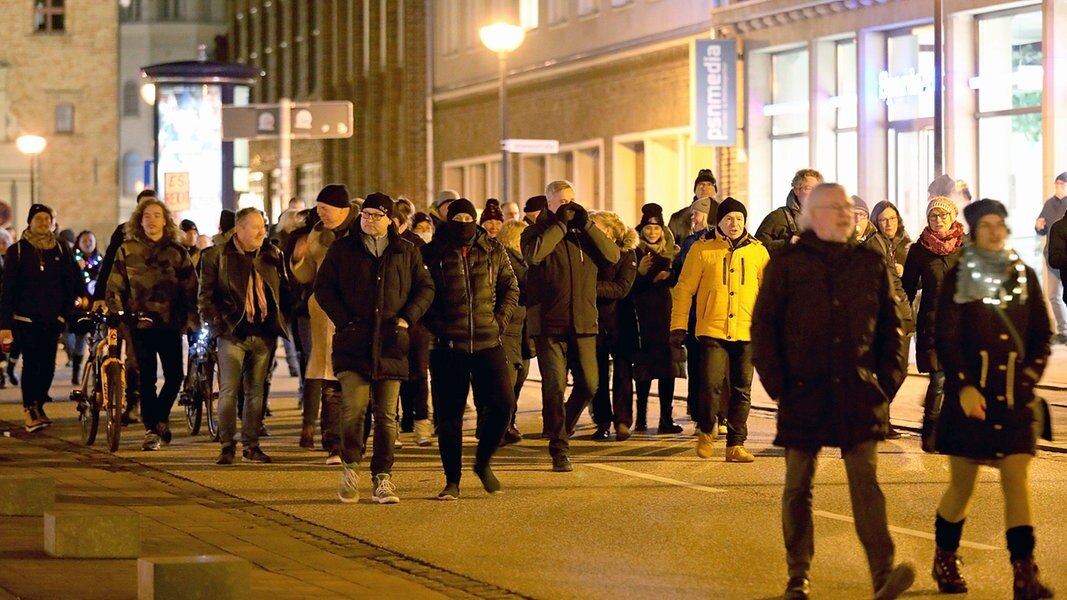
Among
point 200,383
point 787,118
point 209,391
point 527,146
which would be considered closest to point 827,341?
point 209,391

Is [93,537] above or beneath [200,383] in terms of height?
beneath

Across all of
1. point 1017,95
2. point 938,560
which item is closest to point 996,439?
point 938,560

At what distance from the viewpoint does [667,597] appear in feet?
30.9

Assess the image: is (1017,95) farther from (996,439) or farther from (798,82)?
(996,439)

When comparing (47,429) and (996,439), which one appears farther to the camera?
(47,429)

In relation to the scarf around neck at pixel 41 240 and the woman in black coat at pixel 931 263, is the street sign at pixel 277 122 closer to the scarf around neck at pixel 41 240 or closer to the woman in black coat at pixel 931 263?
the scarf around neck at pixel 41 240

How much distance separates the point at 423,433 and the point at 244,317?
6.80 ft

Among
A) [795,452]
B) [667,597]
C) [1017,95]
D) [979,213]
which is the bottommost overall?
[667,597]

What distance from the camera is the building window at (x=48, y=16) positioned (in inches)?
3836

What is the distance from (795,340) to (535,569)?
A: 197 cm

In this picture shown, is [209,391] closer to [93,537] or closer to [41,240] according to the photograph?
[41,240]

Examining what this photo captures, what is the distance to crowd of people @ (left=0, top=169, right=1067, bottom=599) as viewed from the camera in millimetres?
8984

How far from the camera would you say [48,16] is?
97812 millimetres

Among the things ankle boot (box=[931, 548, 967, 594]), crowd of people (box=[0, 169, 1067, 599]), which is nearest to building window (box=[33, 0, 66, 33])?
crowd of people (box=[0, 169, 1067, 599])
